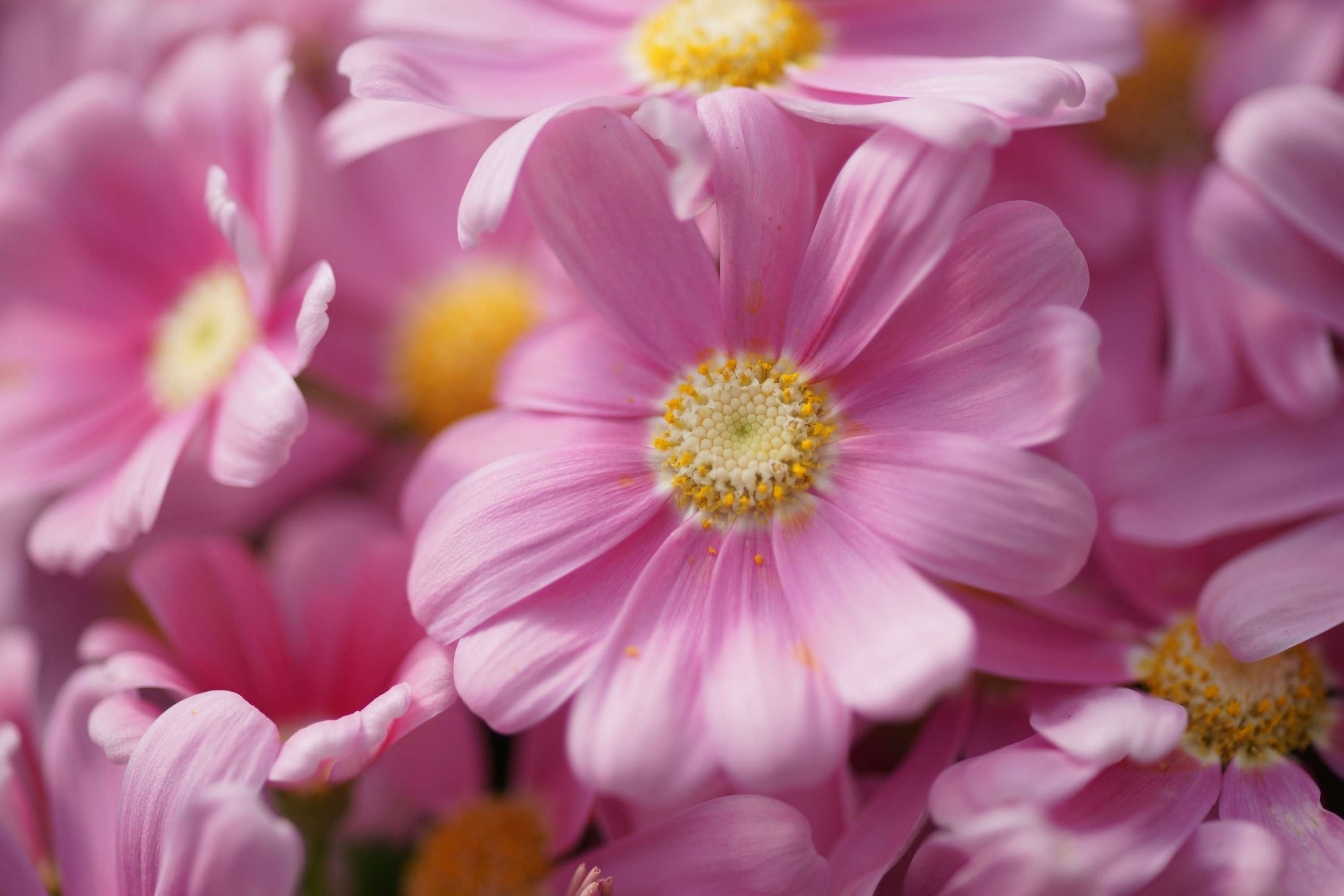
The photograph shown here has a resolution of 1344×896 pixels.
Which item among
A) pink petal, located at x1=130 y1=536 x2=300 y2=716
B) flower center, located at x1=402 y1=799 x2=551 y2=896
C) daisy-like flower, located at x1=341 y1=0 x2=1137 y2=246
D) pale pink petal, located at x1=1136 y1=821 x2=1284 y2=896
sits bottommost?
flower center, located at x1=402 y1=799 x2=551 y2=896

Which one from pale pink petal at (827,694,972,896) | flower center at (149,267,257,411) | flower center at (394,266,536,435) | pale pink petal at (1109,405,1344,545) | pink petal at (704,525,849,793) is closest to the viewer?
pink petal at (704,525,849,793)

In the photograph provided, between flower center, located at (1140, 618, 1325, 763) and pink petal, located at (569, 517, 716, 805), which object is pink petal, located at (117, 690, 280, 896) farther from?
flower center, located at (1140, 618, 1325, 763)

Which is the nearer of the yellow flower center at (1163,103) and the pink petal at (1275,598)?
the pink petal at (1275,598)

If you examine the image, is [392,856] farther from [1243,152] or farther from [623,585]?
[1243,152]

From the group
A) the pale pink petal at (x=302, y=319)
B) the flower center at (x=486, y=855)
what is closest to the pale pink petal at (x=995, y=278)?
the pale pink petal at (x=302, y=319)

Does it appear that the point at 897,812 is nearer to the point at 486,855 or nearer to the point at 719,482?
the point at 719,482

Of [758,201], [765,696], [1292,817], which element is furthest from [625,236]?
[1292,817]

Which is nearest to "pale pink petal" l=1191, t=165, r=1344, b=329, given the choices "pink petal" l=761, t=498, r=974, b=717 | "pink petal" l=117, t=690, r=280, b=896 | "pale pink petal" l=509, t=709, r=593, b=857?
"pink petal" l=761, t=498, r=974, b=717

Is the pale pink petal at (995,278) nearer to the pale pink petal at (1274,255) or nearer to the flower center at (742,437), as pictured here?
the flower center at (742,437)
